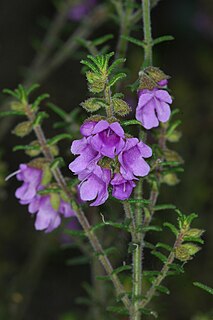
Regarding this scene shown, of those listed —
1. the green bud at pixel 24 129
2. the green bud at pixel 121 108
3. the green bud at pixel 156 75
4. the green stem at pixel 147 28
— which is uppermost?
the green stem at pixel 147 28

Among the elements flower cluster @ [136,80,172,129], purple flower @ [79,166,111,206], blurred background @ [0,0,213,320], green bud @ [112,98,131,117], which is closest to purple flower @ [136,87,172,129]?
flower cluster @ [136,80,172,129]

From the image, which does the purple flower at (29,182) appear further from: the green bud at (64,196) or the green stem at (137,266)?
the green stem at (137,266)

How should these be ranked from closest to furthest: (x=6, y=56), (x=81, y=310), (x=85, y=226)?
(x=85, y=226) → (x=81, y=310) → (x=6, y=56)

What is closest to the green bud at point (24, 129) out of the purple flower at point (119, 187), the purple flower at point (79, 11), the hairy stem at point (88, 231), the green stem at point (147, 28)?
the hairy stem at point (88, 231)

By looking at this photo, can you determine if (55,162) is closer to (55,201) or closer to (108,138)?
(55,201)

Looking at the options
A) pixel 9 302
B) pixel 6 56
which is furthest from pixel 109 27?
pixel 9 302

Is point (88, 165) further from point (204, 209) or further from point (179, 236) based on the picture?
point (204, 209)

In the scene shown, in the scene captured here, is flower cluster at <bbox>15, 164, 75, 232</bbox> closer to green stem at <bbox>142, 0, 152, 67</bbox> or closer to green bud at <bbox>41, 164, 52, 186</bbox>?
green bud at <bbox>41, 164, 52, 186</bbox>

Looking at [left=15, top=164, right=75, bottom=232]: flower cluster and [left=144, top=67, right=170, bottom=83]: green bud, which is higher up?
[left=144, top=67, right=170, bottom=83]: green bud
